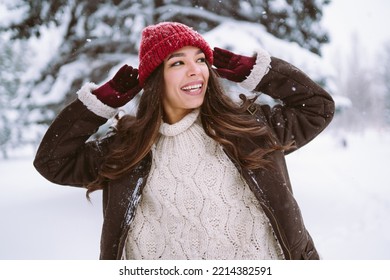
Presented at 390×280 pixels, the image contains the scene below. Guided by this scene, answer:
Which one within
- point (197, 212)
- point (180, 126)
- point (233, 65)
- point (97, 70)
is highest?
point (233, 65)

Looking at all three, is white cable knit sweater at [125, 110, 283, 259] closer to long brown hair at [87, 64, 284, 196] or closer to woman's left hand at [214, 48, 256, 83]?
long brown hair at [87, 64, 284, 196]

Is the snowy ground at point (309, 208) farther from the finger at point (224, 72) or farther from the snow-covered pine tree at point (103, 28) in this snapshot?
the finger at point (224, 72)

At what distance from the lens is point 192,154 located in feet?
5.28

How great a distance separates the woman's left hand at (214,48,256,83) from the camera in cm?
161

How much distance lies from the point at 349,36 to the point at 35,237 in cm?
452

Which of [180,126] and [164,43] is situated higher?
[164,43]

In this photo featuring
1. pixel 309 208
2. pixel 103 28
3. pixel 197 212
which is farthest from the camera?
pixel 309 208

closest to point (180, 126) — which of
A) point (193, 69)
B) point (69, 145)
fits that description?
point (193, 69)

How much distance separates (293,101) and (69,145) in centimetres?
97

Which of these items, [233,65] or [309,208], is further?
[309,208]

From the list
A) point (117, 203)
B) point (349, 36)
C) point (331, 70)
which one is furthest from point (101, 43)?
point (349, 36)

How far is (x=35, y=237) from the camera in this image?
13.0ft

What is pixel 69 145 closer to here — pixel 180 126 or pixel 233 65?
pixel 180 126

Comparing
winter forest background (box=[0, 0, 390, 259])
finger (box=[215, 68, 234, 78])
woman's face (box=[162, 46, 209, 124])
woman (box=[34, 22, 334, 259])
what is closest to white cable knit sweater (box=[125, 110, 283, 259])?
woman (box=[34, 22, 334, 259])
